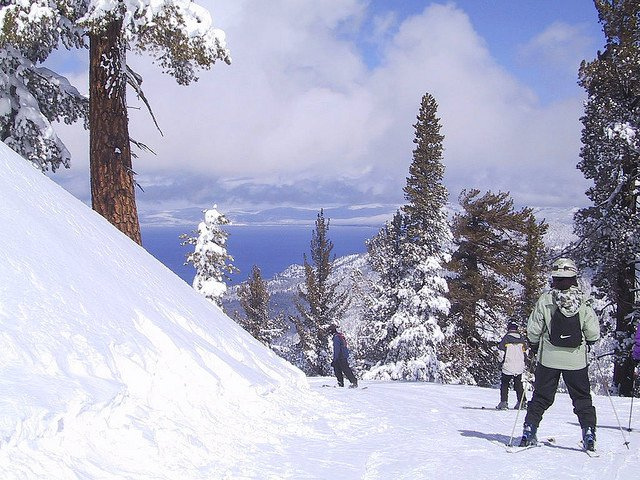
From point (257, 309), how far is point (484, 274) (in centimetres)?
1942

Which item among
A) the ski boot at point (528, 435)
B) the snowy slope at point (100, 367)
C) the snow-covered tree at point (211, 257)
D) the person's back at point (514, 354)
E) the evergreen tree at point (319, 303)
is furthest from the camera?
the evergreen tree at point (319, 303)

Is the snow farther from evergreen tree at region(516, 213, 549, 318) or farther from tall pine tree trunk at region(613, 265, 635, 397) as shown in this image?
evergreen tree at region(516, 213, 549, 318)

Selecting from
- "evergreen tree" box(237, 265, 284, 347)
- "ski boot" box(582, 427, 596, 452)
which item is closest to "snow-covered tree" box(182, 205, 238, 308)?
"evergreen tree" box(237, 265, 284, 347)

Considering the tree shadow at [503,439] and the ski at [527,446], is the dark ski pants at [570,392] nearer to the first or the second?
the ski at [527,446]

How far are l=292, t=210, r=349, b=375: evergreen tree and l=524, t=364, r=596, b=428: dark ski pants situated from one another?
83.3 ft

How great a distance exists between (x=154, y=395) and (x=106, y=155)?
16.3 feet

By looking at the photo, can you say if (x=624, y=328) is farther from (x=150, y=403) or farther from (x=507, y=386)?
(x=150, y=403)

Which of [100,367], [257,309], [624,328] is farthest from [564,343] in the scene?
[257,309]

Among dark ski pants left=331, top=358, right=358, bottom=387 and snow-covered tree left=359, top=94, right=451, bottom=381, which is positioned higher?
snow-covered tree left=359, top=94, right=451, bottom=381

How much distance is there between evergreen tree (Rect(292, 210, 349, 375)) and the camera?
31.3 meters

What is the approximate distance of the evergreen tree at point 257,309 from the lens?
36.0m

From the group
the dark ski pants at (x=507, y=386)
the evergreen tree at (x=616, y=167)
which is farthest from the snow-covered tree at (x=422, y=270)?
the dark ski pants at (x=507, y=386)

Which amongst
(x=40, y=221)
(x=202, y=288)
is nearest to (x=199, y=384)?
(x=40, y=221)

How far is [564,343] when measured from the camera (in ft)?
17.2
